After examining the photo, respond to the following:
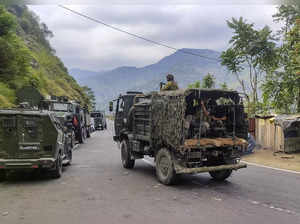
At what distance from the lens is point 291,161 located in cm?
1261

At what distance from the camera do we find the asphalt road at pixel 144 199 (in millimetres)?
5266

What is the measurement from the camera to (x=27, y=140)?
317 inches

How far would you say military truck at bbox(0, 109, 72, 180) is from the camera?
7.89 metres

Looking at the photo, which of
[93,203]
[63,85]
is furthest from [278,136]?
[63,85]

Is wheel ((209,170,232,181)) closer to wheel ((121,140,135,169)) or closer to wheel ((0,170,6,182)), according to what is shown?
wheel ((121,140,135,169))

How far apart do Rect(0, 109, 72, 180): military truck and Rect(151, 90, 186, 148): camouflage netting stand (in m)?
2.69

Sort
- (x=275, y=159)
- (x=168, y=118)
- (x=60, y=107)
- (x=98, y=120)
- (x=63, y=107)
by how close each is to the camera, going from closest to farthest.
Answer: (x=168, y=118), (x=275, y=159), (x=60, y=107), (x=63, y=107), (x=98, y=120)

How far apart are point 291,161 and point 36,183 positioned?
9857 mm

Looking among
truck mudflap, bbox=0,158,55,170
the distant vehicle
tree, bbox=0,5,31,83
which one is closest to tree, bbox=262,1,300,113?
truck mudflap, bbox=0,158,55,170

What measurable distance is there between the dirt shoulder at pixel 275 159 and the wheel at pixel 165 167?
5.38 metres

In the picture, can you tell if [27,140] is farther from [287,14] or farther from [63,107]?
[287,14]

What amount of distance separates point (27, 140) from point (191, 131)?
169 inches

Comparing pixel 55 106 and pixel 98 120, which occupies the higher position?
pixel 55 106

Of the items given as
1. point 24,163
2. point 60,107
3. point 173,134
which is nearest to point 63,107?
point 60,107
